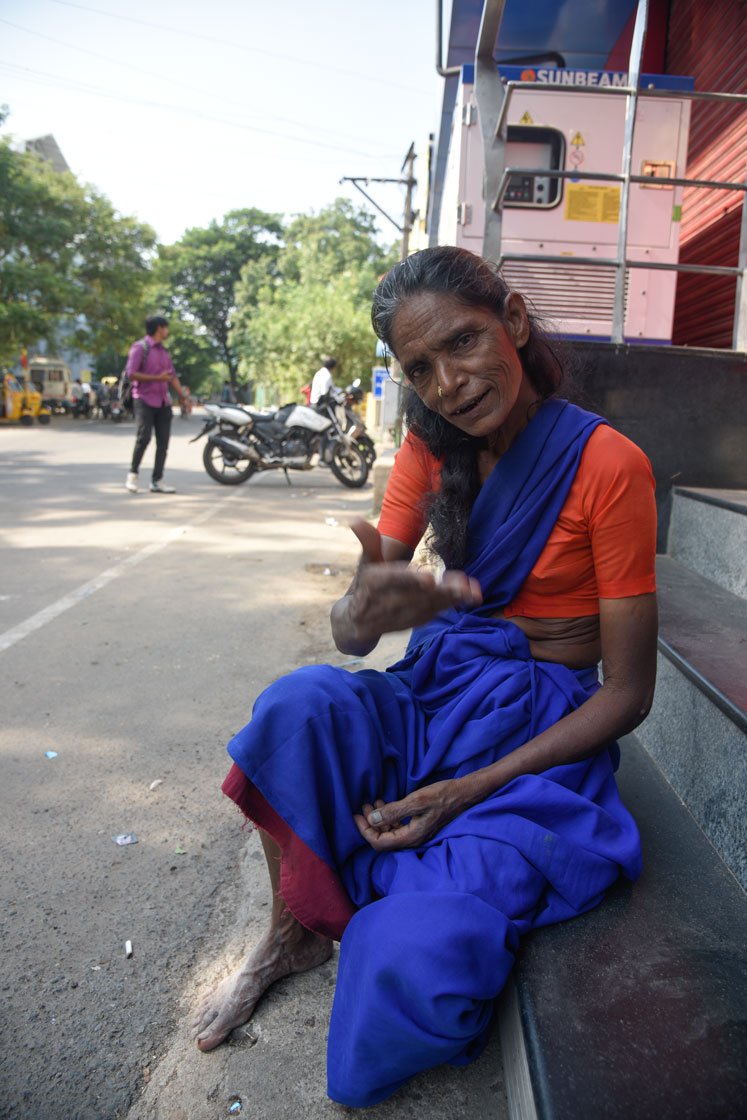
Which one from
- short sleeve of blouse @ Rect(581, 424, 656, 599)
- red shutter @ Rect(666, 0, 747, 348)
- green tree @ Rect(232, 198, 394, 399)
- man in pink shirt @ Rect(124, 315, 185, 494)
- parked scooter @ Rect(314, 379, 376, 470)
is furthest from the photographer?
green tree @ Rect(232, 198, 394, 399)

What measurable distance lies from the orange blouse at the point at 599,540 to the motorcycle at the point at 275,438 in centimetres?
871

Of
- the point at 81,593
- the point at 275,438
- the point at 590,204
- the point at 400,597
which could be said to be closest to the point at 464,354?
the point at 400,597

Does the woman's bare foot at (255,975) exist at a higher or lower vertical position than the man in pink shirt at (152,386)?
lower

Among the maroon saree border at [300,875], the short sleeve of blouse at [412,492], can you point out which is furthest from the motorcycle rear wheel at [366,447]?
the maroon saree border at [300,875]

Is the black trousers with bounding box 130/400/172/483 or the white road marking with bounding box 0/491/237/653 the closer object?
the white road marking with bounding box 0/491/237/653

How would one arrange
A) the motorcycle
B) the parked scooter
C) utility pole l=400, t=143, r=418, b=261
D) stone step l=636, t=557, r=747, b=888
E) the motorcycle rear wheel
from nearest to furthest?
stone step l=636, t=557, r=747, b=888 → the motorcycle → the parked scooter → the motorcycle rear wheel → utility pole l=400, t=143, r=418, b=261

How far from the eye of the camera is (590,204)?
624cm

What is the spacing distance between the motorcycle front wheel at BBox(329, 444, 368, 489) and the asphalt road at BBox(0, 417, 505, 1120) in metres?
4.58

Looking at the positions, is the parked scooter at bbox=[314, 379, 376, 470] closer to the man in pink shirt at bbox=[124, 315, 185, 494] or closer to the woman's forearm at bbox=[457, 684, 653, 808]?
the man in pink shirt at bbox=[124, 315, 185, 494]

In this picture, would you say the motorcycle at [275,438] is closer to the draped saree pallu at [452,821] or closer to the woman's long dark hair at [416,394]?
the woman's long dark hair at [416,394]

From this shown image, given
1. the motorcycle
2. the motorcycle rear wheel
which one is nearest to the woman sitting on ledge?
the motorcycle

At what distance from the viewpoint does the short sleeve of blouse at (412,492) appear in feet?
6.48

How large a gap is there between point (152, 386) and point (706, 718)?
7972mm

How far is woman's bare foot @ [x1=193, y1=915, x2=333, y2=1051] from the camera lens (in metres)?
1.70
